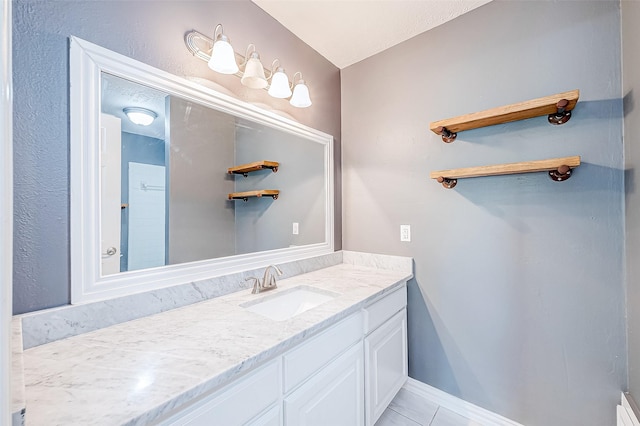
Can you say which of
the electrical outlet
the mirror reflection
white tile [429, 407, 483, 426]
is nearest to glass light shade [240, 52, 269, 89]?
the mirror reflection

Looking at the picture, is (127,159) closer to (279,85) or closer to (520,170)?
(279,85)

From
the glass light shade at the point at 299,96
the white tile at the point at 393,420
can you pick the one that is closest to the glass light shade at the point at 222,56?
the glass light shade at the point at 299,96

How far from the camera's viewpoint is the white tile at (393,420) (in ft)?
5.03

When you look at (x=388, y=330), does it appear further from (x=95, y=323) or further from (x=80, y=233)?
(x=80, y=233)

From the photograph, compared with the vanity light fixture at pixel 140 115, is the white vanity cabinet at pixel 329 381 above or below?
below

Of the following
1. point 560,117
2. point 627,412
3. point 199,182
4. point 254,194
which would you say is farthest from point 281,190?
point 627,412

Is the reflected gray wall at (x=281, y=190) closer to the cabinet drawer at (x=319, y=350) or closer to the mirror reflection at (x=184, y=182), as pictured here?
the mirror reflection at (x=184, y=182)

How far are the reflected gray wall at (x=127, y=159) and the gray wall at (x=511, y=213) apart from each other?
1383mm

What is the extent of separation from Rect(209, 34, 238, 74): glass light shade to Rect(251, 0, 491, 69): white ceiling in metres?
0.49

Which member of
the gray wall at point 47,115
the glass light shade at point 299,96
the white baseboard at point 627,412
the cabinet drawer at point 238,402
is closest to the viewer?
the cabinet drawer at point 238,402

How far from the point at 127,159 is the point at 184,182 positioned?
0.80 feet

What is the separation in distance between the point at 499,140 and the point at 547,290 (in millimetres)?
809

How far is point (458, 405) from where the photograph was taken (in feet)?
5.24

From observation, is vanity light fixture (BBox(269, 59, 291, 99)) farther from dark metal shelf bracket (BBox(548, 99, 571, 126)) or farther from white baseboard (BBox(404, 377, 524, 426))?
white baseboard (BBox(404, 377, 524, 426))
